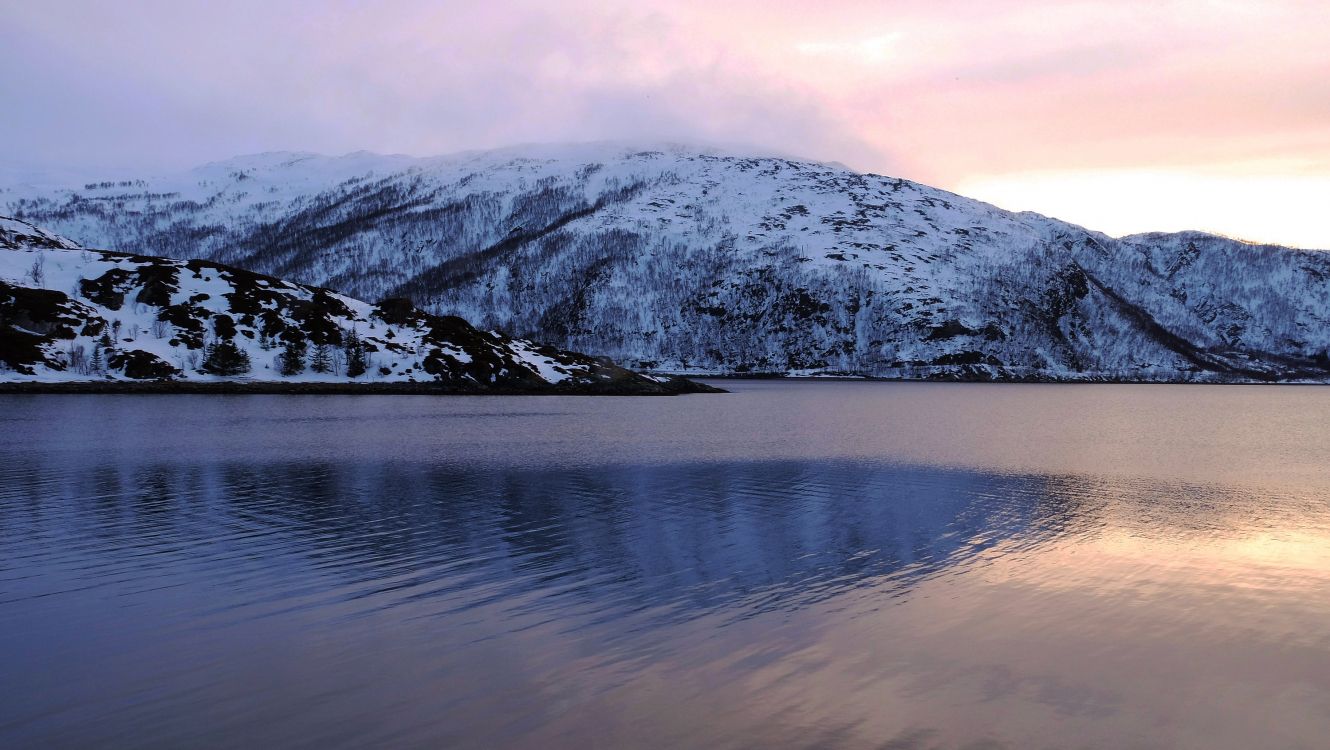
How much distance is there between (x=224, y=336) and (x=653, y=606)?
11315 centimetres

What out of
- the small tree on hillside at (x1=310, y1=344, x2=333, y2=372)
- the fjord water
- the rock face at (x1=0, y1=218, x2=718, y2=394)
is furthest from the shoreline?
the fjord water

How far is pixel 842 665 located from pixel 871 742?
2.81 metres

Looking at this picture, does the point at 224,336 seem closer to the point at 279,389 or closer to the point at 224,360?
the point at 224,360

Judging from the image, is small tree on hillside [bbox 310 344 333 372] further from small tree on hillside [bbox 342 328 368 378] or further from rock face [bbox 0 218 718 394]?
small tree on hillside [bbox 342 328 368 378]

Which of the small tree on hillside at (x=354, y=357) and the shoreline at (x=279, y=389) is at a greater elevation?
the small tree on hillside at (x=354, y=357)

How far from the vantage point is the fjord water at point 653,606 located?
1220 centimetres

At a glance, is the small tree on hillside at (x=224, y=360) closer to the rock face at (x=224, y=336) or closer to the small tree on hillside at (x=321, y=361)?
the rock face at (x=224, y=336)

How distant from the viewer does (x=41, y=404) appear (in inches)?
3177

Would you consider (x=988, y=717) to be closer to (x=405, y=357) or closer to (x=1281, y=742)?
(x=1281, y=742)

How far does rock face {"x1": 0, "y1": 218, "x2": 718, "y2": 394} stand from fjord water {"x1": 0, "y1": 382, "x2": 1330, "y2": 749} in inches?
2909

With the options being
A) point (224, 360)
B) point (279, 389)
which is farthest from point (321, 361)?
point (224, 360)

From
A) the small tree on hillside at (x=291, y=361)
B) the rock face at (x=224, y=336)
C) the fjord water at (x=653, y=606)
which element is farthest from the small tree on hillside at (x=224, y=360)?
the fjord water at (x=653, y=606)

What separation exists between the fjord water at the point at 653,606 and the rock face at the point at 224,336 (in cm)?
7389

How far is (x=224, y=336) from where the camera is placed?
11588 cm
